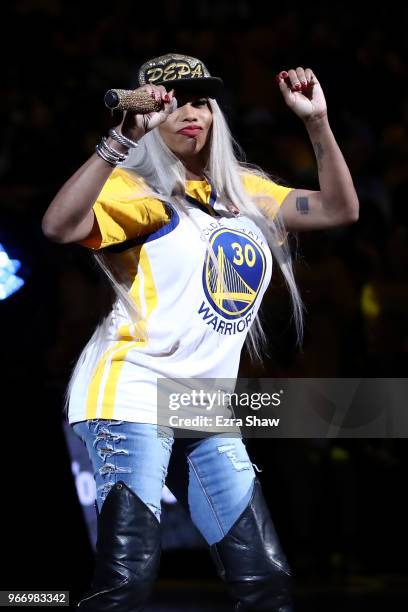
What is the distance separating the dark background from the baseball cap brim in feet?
0.58

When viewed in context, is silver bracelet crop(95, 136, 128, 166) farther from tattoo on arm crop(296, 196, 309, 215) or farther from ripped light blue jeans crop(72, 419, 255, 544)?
tattoo on arm crop(296, 196, 309, 215)

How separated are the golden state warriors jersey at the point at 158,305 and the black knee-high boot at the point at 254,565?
0.40 meters

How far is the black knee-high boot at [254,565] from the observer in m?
2.95

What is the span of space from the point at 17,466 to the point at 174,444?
1.84 metres

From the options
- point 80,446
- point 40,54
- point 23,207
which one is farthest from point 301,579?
point 40,54

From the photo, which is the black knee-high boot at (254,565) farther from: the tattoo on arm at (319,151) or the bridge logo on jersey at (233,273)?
the tattoo on arm at (319,151)

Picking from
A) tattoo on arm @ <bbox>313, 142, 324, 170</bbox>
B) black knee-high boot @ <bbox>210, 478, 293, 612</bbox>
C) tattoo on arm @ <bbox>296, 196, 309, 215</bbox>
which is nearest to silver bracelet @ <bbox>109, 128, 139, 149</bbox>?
tattoo on arm @ <bbox>313, 142, 324, 170</bbox>

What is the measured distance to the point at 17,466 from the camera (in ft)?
15.5

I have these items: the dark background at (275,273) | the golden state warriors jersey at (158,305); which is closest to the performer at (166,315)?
the golden state warriors jersey at (158,305)

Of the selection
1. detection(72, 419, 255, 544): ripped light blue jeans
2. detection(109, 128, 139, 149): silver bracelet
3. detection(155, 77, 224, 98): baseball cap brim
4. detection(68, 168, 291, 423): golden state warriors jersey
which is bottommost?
detection(72, 419, 255, 544): ripped light blue jeans

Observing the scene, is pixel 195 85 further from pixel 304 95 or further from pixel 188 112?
pixel 304 95

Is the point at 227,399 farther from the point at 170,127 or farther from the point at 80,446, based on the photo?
the point at 80,446

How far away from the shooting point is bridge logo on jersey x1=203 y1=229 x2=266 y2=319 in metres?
3.04

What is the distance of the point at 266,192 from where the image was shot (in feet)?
11.3
